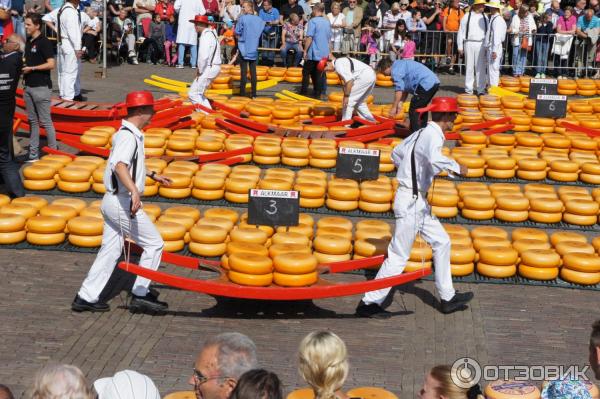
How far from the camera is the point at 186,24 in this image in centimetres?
1905

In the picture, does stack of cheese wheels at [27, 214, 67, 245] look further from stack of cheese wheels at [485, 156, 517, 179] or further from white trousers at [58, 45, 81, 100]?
white trousers at [58, 45, 81, 100]

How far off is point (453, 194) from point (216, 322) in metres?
3.84

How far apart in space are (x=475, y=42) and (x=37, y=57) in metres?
8.33

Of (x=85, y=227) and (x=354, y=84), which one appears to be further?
(x=354, y=84)

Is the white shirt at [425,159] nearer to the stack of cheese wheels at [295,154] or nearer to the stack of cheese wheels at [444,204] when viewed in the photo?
the stack of cheese wheels at [444,204]

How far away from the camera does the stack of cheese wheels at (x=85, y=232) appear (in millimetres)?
9070

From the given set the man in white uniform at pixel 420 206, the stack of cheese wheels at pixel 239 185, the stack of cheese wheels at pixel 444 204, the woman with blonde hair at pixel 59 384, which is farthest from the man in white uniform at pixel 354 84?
the woman with blonde hair at pixel 59 384

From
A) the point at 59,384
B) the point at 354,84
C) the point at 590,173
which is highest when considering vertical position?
the point at 354,84

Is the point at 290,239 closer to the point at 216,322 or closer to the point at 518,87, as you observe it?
the point at 216,322

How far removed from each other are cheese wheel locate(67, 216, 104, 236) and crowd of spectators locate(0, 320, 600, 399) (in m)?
4.74

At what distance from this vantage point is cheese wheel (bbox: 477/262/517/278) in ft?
28.5

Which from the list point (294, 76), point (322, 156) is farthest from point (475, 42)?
point (322, 156)

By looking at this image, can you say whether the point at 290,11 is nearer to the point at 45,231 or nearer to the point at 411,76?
the point at 411,76

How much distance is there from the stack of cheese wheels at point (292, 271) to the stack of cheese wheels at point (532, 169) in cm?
485
